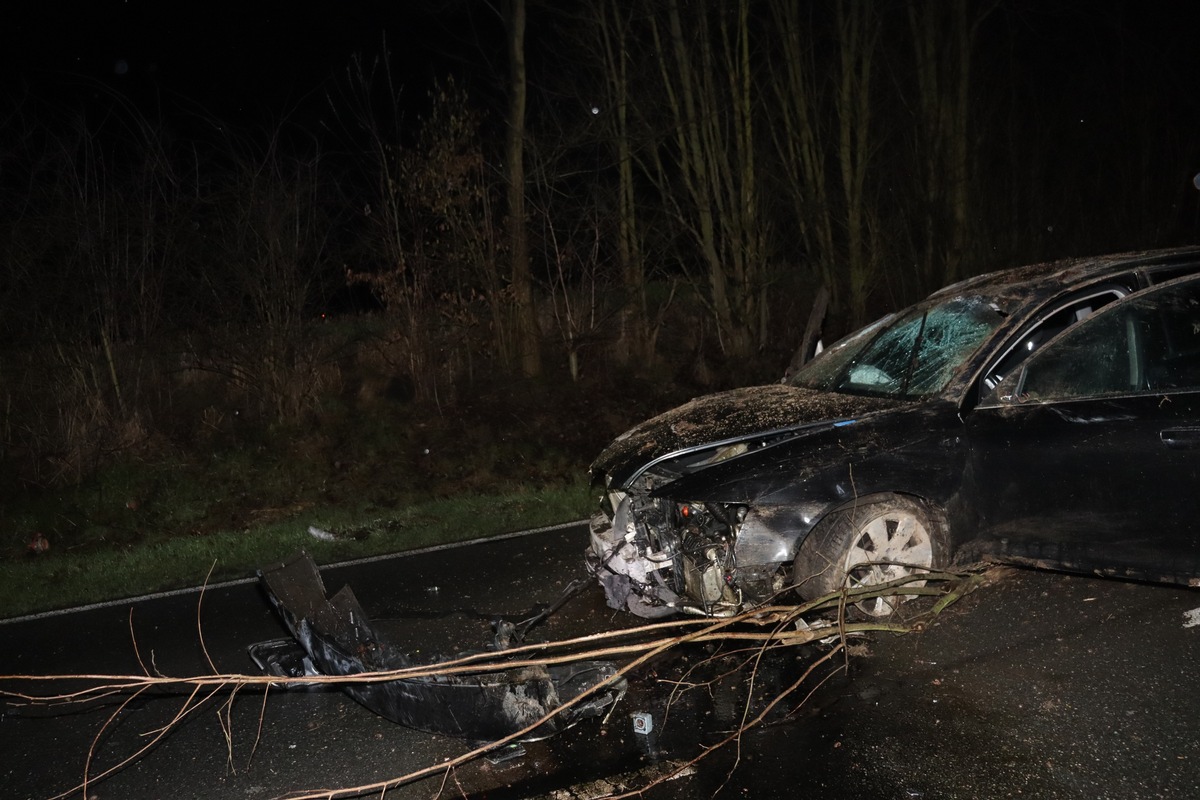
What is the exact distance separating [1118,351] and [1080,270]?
62 cm

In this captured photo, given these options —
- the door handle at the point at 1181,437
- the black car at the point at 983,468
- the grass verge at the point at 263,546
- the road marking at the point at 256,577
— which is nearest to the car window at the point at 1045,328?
the black car at the point at 983,468

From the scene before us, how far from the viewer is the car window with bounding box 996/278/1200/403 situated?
5000mm

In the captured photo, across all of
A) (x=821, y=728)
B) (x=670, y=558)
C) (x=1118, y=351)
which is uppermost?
(x=1118, y=351)

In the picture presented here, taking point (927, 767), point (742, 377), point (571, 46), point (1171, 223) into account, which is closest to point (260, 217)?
point (571, 46)

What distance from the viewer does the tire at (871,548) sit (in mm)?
5074

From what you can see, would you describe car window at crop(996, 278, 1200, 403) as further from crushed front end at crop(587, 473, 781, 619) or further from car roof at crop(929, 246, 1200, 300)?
crushed front end at crop(587, 473, 781, 619)

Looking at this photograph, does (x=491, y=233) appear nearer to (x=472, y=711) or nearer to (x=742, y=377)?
(x=742, y=377)

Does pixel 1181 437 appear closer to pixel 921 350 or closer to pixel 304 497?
pixel 921 350

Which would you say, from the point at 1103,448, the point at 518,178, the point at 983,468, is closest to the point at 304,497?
the point at 518,178

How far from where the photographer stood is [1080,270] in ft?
17.9

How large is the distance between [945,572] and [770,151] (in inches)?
518

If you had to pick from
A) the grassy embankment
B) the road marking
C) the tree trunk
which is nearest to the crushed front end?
the road marking

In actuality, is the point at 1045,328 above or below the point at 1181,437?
above

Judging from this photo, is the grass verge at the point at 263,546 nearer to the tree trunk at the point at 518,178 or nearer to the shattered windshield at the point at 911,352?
the shattered windshield at the point at 911,352
